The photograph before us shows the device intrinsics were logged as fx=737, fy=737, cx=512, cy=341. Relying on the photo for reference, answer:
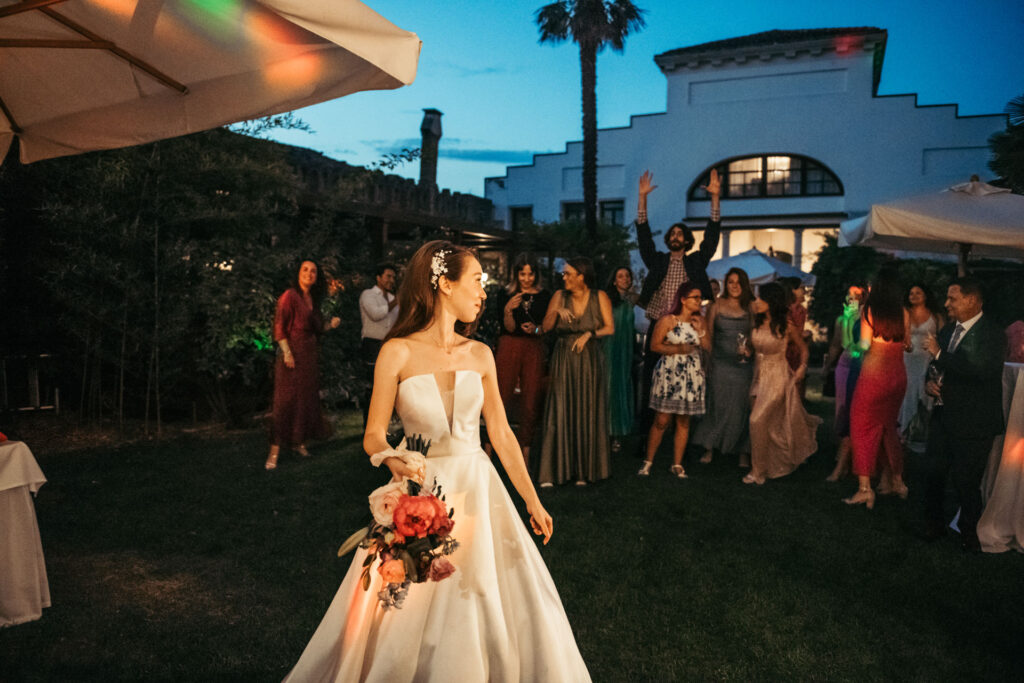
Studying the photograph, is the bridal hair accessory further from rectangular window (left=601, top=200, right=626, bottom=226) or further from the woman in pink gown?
rectangular window (left=601, top=200, right=626, bottom=226)

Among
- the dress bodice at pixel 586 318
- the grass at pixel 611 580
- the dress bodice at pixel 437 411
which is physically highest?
the dress bodice at pixel 586 318

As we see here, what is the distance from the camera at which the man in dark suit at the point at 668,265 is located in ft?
24.0

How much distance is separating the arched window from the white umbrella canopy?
22.7m

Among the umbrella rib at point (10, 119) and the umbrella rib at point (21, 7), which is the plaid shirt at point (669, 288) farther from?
the umbrella rib at point (21, 7)

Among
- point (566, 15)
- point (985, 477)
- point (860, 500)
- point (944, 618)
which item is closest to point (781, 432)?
point (860, 500)

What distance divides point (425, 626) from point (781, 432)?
18.5 ft

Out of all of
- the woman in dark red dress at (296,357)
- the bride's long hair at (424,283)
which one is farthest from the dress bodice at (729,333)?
the bride's long hair at (424,283)

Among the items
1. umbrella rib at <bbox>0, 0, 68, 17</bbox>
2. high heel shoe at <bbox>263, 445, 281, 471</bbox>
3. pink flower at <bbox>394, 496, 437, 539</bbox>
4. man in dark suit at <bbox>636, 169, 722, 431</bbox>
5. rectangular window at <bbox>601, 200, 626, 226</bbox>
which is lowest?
high heel shoe at <bbox>263, 445, 281, 471</bbox>

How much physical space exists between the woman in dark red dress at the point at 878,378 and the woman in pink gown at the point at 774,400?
919mm

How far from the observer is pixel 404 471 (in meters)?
2.25

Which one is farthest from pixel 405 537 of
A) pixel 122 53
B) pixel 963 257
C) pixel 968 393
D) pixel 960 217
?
pixel 963 257

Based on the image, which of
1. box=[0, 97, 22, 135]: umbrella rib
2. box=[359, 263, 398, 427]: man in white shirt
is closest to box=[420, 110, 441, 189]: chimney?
box=[359, 263, 398, 427]: man in white shirt

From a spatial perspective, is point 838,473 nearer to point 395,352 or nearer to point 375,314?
point 375,314

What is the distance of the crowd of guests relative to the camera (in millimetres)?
6355
